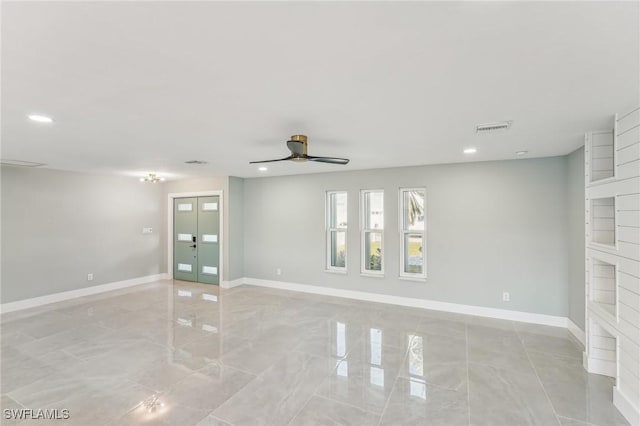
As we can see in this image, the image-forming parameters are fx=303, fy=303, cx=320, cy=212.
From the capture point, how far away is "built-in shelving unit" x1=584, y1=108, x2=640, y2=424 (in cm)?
239

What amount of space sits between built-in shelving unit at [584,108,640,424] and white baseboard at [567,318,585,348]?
79cm

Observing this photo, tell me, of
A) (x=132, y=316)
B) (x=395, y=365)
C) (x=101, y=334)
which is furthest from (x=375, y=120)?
(x=132, y=316)

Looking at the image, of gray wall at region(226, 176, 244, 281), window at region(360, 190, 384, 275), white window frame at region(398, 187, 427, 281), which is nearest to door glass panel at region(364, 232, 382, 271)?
window at region(360, 190, 384, 275)

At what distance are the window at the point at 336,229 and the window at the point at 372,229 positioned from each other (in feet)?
1.43

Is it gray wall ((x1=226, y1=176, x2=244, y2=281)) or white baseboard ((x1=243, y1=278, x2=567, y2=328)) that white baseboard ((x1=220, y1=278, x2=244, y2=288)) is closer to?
gray wall ((x1=226, y1=176, x2=244, y2=281))

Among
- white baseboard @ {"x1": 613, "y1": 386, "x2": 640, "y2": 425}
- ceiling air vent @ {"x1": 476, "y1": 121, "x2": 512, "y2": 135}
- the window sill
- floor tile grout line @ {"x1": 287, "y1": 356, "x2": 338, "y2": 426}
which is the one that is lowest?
floor tile grout line @ {"x1": 287, "y1": 356, "x2": 338, "y2": 426}

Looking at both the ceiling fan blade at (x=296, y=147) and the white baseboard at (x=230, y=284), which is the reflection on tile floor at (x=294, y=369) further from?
the ceiling fan blade at (x=296, y=147)

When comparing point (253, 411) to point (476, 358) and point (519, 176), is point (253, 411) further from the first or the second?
point (519, 176)

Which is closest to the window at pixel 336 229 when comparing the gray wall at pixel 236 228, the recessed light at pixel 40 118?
the gray wall at pixel 236 228

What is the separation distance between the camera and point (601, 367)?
10.0 feet

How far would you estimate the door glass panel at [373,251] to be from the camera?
19.0 ft

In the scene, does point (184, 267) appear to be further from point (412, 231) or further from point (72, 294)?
point (412, 231)

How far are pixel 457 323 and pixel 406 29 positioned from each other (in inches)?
169

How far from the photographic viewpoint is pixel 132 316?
4.82 meters
